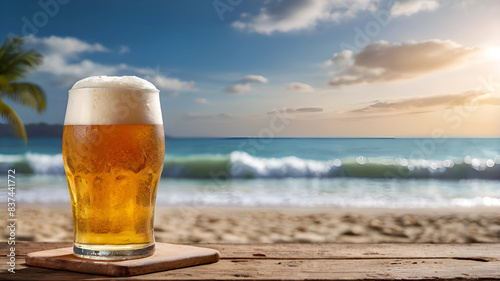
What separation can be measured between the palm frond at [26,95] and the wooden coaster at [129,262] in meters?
12.4

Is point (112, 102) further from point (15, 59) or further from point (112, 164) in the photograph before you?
point (15, 59)

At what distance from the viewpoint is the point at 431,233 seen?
523 cm

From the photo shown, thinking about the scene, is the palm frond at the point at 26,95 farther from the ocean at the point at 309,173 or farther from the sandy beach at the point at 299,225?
the sandy beach at the point at 299,225

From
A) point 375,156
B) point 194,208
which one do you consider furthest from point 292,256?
point 375,156

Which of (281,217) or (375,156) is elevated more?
(375,156)

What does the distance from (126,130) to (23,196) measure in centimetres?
815

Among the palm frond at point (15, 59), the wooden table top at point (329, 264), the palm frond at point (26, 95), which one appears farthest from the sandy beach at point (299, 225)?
the palm frond at point (15, 59)

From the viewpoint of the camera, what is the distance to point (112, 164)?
1062 millimetres

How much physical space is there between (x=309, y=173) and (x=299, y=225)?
8161mm

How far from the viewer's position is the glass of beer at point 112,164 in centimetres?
106

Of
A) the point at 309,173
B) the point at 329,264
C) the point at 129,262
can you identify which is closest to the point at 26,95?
the point at 309,173

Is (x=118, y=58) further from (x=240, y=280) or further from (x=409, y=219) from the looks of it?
(x=240, y=280)

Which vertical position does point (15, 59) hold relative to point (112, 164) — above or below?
above

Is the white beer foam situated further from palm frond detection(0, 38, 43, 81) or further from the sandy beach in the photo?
palm frond detection(0, 38, 43, 81)
